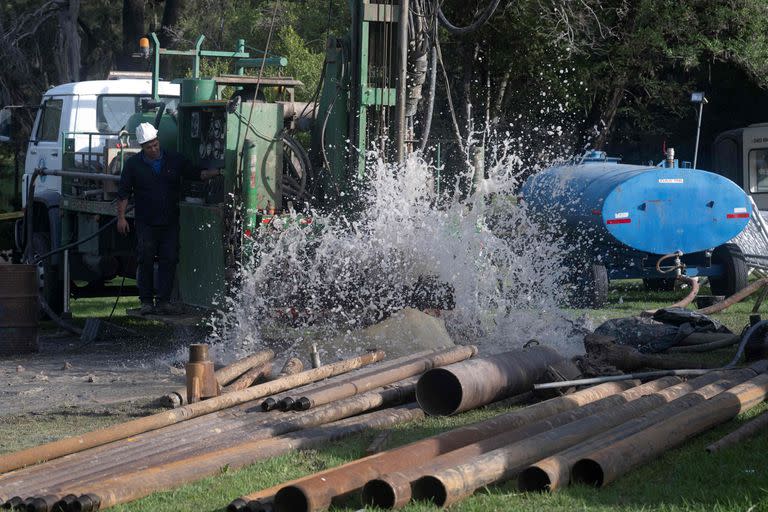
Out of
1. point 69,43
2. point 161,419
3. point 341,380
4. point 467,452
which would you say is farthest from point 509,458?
point 69,43

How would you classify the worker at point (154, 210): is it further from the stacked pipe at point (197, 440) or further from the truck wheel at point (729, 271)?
the truck wheel at point (729, 271)

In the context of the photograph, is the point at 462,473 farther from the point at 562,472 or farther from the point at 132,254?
the point at 132,254

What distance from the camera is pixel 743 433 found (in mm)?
6930

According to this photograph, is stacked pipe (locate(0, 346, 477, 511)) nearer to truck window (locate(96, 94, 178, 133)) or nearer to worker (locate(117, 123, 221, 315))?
worker (locate(117, 123, 221, 315))

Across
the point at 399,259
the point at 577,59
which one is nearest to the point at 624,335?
the point at 399,259

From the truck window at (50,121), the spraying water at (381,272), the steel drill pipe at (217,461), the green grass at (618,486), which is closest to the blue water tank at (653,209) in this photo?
the spraying water at (381,272)

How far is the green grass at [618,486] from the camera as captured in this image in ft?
19.0

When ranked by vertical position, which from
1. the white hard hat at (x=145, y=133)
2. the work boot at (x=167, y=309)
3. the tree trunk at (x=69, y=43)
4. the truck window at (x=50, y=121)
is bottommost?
the work boot at (x=167, y=309)

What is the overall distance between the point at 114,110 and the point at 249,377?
7.76m

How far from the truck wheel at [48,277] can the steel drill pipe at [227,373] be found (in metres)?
5.88

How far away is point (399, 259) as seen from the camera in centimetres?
1093

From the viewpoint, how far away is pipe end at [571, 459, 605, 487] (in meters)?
6.09

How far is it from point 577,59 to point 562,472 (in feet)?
65.5

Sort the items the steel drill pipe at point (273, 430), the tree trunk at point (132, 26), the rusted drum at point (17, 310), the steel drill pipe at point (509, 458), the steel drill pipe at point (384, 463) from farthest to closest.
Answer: the tree trunk at point (132, 26) → the rusted drum at point (17, 310) → the steel drill pipe at point (273, 430) → the steel drill pipe at point (509, 458) → the steel drill pipe at point (384, 463)
